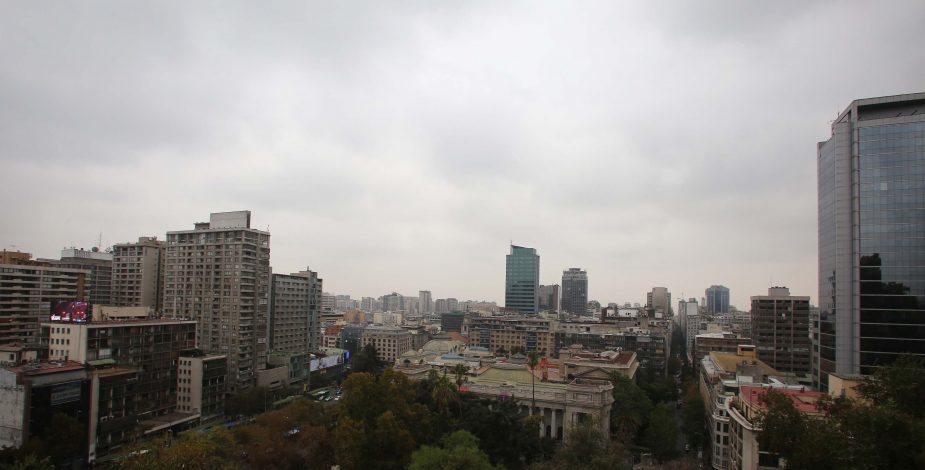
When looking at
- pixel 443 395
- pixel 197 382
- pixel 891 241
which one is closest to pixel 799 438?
pixel 443 395

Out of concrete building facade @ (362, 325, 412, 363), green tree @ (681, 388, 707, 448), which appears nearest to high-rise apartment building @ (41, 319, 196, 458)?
green tree @ (681, 388, 707, 448)

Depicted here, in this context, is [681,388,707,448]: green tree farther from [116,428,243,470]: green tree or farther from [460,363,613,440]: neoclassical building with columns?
[116,428,243,470]: green tree

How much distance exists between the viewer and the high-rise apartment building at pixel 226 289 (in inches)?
3524

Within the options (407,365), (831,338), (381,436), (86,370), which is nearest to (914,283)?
(831,338)

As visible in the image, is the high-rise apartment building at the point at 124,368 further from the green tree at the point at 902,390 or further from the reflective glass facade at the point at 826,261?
the reflective glass facade at the point at 826,261

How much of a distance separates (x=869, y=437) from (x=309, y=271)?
363 feet

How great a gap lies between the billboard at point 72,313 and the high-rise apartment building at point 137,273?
48.5m

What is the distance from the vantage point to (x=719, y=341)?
12750 cm

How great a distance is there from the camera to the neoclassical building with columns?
7238 cm

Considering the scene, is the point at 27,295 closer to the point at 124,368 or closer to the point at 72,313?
the point at 72,313

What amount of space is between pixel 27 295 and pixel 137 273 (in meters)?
25.1

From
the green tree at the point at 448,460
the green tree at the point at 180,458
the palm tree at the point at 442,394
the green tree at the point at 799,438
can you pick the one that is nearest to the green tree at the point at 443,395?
the palm tree at the point at 442,394

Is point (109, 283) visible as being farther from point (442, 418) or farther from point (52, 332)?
point (442, 418)

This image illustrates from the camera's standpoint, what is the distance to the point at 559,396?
75062 mm
